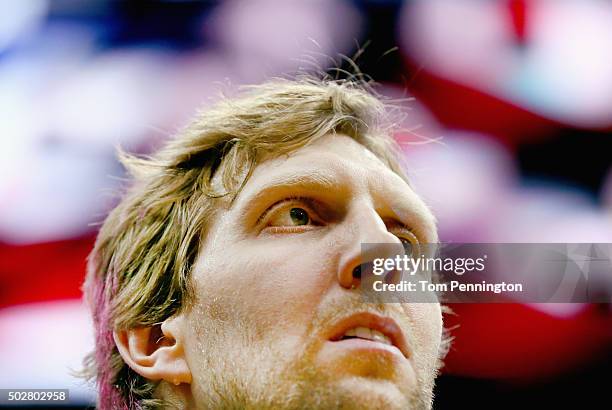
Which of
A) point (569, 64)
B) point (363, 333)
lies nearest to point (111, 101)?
point (363, 333)

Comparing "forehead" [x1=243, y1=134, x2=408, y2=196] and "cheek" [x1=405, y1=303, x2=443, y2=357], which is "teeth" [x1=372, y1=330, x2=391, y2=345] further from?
"forehead" [x1=243, y1=134, x2=408, y2=196]

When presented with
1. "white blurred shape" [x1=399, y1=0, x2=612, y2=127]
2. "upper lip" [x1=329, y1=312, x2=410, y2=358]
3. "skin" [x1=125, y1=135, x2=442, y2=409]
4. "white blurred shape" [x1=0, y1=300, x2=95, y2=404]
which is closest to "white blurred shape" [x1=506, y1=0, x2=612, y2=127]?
"white blurred shape" [x1=399, y1=0, x2=612, y2=127]

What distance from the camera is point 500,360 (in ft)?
5.16

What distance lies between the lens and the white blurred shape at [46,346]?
59.9 inches

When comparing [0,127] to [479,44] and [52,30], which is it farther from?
[479,44]

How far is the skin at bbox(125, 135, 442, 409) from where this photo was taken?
3.43 feet

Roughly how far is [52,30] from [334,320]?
3.82 feet

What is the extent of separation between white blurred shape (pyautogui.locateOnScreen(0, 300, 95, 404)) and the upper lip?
0.65 meters

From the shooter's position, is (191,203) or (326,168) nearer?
(326,168)

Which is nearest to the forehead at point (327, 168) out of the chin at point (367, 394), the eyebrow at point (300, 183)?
the eyebrow at point (300, 183)

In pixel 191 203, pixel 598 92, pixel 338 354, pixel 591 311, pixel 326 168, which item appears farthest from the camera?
pixel 598 92

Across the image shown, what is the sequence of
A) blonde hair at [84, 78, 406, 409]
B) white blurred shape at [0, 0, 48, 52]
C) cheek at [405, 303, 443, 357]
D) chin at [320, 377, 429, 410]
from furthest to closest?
white blurred shape at [0, 0, 48, 52] < blonde hair at [84, 78, 406, 409] < cheek at [405, 303, 443, 357] < chin at [320, 377, 429, 410]

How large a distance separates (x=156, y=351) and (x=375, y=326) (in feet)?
1.31

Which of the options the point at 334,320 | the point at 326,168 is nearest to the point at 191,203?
the point at 326,168
